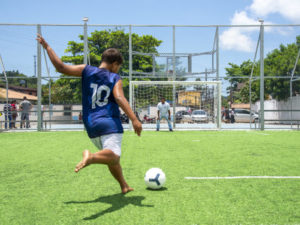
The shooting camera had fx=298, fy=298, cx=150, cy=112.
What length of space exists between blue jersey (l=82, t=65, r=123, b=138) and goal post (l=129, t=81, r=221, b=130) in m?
13.7

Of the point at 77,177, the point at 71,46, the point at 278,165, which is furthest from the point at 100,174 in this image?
the point at 71,46

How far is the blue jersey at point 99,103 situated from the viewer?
334 centimetres

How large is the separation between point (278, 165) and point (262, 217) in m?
3.13

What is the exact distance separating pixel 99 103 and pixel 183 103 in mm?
15171

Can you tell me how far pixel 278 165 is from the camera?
568 cm

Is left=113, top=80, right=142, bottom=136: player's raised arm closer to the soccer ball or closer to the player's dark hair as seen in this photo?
the player's dark hair

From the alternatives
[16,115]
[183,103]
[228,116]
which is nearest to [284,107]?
[228,116]

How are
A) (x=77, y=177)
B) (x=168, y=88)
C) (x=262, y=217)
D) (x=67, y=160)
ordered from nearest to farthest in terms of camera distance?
1. (x=262, y=217)
2. (x=77, y=177)
3. (x=67, y=160)
4. (x=168, y=88)

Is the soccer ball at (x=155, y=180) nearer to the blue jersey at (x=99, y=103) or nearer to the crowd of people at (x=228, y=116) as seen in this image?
the blue jersey at (x=99, y=103)

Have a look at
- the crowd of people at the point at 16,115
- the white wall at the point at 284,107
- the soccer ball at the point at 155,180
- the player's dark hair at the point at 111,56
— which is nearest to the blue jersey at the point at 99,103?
the player's dark hair at the point at 111,56

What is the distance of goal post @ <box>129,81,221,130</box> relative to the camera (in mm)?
17672

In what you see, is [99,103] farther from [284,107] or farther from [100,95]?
[284,107]

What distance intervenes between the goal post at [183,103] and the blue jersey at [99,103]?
45.0 feet

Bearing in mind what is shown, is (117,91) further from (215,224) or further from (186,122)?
(186,122)
